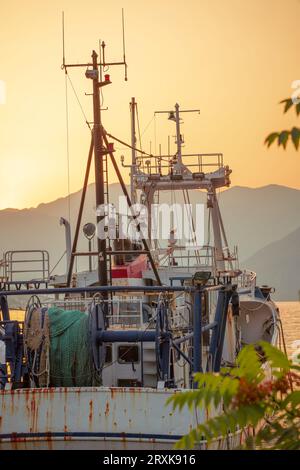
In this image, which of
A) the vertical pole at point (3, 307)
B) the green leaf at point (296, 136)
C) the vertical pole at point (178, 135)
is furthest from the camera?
the vertical pole at point (178, 135)

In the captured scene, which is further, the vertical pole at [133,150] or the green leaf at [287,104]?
the vertical pole at [133,150]

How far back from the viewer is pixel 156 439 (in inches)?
504

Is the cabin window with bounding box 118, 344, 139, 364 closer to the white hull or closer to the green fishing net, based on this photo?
the green fishing net

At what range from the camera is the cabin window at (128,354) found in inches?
667

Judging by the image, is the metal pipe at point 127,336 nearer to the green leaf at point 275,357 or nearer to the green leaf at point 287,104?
the green leaf at point 275,357

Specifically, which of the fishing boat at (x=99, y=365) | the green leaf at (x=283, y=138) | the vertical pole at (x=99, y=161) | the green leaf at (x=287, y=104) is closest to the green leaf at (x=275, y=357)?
the green leaf at (x=283, y=138)

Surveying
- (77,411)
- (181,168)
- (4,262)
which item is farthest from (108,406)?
(181,168)

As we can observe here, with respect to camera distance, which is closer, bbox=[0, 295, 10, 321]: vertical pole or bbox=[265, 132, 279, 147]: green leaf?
bbox=[265, 132, 279, 147]: green leaf

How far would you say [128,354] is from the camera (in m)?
17.1

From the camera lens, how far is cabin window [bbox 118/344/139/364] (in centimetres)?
1694

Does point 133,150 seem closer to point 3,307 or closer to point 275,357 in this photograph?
point 3,307

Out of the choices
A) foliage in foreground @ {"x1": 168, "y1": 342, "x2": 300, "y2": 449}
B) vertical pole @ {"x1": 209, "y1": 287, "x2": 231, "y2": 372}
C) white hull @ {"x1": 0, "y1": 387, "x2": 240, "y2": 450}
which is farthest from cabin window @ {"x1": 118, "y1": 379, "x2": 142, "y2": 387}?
foliage in foreground @ {"x1": 168, "y1": 342, "x2": 300, "y2": 449}

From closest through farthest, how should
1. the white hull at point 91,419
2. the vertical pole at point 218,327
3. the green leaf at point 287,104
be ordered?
the green leaf at point 287,104 → the white hull at point 91,419 → the vertical pole at point 218,327

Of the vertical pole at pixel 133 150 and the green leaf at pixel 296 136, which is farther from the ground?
the vertical pole at pixel 133 150
